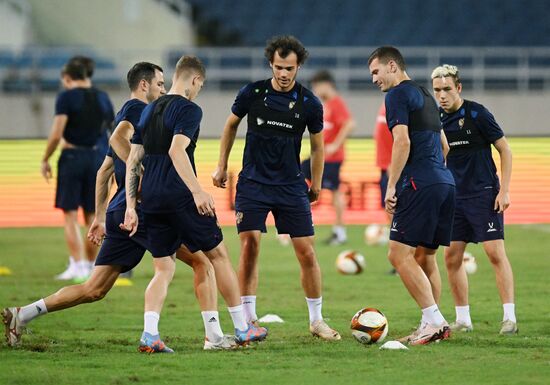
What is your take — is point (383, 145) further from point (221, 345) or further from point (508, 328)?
point (221, 345)

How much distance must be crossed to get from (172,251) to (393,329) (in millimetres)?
2223

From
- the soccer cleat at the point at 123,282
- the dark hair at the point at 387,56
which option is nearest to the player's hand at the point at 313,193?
the dark hair at the point at 387,56

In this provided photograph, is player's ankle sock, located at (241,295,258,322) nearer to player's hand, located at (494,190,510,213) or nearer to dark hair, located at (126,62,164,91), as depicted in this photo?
dark hair, located at (126,62,164,91)

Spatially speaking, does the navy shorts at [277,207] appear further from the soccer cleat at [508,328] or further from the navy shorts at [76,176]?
the navy shorts at [76,176]

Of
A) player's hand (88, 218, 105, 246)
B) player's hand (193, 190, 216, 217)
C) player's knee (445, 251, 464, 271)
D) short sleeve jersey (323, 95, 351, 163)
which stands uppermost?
short sleeve jersey (323, 95, 351, 163)

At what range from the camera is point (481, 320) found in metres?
9.68

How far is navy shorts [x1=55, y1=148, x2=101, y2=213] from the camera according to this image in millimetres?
12887

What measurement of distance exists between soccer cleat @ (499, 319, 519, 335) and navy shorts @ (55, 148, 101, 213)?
18.7 ft

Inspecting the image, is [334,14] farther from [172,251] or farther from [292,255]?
[172,251]

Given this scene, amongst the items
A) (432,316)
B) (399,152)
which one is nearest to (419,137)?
(399,152)

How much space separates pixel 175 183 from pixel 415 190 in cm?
173

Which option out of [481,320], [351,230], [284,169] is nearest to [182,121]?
[284,169]

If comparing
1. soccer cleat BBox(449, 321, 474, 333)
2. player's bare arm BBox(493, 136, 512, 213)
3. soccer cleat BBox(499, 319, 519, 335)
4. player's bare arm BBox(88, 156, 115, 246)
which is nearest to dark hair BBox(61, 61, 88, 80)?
player's bare arm BBox(88, 156, 115, 246)

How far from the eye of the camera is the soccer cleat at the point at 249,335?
805 centimetres
